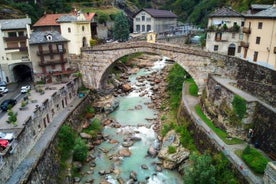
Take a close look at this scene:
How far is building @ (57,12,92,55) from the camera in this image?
123 feet

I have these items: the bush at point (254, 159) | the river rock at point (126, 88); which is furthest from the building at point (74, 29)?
the bush at point (254, 159)

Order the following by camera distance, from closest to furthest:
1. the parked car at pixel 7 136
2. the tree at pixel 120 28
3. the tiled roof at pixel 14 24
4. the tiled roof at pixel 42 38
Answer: the parked car at pixel 7 136, the tiled roof at pixel 42 38, the tiled roof at pixel 14 24, the tree at pixel 120 28

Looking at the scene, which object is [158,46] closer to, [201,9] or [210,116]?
[210,116]

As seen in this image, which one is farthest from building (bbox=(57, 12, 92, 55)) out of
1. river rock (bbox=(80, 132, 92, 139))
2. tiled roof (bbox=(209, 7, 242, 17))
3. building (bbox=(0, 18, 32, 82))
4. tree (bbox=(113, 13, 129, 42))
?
tiled roof (bbox=(209, 7, 242, 17))

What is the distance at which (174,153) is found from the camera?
944 inches

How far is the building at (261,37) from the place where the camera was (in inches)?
1158

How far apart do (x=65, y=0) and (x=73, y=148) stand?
6038 cm

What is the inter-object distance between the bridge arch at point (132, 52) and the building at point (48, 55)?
325cm

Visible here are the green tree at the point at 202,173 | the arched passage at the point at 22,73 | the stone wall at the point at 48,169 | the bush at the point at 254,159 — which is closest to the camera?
the bush at the point at 254,159

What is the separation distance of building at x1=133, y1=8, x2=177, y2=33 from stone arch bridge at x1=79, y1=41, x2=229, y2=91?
35.7 m

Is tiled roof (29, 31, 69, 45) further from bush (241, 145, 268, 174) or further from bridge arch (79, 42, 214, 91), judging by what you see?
bush (241, 145, 268, 174)

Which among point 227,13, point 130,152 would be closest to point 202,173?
point 130,152

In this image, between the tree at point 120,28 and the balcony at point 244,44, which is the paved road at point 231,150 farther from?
the tree at point 120,28

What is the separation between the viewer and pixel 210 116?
1002 inches
